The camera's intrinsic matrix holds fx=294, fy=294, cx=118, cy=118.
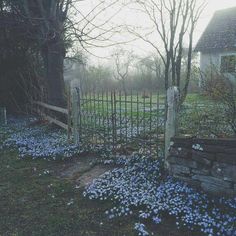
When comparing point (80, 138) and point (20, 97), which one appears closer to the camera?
point (80, 138)

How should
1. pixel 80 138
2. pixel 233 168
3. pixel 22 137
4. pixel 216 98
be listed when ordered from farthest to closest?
pixel 22 137, pixel 80 138, pixel 216 98, pixel 233 168

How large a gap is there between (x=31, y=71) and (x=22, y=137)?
5496 millimetres

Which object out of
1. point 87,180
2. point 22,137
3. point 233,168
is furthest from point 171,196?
point 22,137

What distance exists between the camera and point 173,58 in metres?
13.0

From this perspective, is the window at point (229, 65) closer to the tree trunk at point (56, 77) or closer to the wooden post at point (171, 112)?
the wooden post at point (171, 112)

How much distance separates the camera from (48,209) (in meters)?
4.66

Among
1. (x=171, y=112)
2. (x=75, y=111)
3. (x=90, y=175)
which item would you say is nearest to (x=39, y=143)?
(x=75, y=111)

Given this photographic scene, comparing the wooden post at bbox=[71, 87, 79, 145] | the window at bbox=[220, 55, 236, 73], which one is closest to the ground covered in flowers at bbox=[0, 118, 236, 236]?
the wooden post at bbox=[71, 87, 79, 145]

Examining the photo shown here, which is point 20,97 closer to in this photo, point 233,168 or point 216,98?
point 216,98

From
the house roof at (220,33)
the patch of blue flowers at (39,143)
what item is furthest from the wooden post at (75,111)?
the house roof at (220,33)

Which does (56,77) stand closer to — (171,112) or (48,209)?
(171,112)

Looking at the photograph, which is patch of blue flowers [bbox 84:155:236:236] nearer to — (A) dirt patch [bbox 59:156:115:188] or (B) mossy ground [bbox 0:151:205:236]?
(B) mossy ground [bbox 0:151:205:236]

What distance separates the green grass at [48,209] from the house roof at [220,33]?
19.4 m

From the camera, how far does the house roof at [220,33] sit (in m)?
22.2
